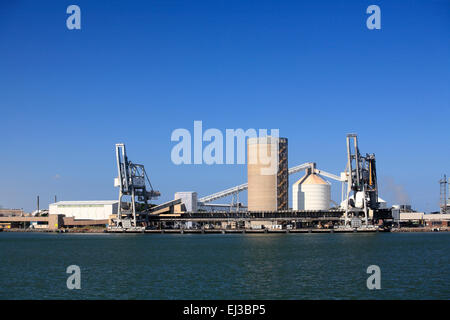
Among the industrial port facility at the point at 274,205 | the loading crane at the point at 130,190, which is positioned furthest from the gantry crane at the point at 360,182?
the loading crane at the point at 130,190

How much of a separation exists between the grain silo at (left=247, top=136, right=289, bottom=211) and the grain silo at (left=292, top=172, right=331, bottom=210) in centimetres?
617

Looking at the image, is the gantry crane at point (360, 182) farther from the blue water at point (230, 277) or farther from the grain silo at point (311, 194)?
the blue water at point (230, 277)

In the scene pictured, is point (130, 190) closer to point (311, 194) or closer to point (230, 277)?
point (311, 194)

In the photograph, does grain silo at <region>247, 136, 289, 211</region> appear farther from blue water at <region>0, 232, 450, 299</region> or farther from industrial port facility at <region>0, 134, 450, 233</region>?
blue water at <region>0, 232, 450, 299</region>

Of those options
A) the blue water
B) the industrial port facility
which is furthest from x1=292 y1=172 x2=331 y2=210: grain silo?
the blue water

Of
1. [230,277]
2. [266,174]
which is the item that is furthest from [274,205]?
[230,277]

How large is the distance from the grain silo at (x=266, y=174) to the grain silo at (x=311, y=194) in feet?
20.3

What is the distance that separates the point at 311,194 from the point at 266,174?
60.9ft

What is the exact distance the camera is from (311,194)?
18788 cm

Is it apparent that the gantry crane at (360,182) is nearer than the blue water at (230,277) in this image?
No

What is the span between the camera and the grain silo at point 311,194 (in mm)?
187125

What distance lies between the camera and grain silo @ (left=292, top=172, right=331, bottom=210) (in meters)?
187

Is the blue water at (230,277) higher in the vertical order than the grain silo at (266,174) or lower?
lower
